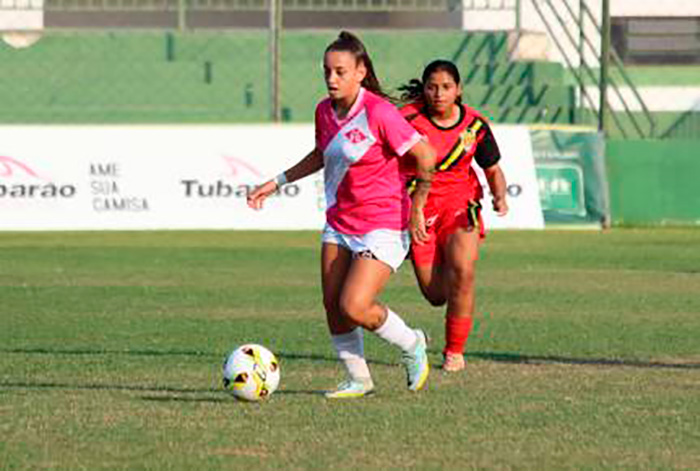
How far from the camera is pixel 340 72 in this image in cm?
944

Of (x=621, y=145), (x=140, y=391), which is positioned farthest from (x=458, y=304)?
(x=621, y=145)

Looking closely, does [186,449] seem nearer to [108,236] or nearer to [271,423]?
[271,423]

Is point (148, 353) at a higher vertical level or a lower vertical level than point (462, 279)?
lower

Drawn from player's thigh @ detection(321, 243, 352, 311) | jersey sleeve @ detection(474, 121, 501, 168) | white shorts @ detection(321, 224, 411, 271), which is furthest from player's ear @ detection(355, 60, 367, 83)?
jersey sleeve @ detection(474, 121, 501, 168)

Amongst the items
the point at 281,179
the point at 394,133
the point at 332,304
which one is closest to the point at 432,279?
the point at 281,179

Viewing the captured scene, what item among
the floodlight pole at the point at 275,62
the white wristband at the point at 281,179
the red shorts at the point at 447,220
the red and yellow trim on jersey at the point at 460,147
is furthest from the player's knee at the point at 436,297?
the floodlight pole at the point at 275,62

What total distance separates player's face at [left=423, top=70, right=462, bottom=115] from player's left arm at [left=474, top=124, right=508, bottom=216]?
40cm

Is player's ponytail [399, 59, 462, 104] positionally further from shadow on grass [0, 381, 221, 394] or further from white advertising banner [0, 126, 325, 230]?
white advertising banner [0, 126, 325, 230]

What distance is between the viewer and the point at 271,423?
8.76 meters

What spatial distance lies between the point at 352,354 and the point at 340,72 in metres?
1.53

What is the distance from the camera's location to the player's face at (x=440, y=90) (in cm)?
1120

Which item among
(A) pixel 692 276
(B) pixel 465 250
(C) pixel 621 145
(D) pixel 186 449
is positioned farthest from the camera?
(C) pixel 621 145

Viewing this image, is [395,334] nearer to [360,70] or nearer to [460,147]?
[360,70]

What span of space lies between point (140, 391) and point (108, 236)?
16.8 meters
